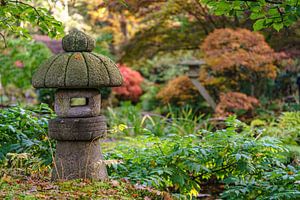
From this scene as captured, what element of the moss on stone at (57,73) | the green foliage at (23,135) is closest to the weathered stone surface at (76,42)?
the moss on stone at (57,73)

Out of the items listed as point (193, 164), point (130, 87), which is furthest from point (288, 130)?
point (130, 87)

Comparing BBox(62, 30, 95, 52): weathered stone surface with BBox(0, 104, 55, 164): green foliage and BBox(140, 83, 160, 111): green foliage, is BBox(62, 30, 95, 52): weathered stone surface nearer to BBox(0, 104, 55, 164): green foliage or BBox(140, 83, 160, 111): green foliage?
BBox(0, 104, 55, 164): green foliage

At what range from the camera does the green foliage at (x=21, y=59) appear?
1067 cm

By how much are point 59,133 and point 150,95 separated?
9319 millimetres

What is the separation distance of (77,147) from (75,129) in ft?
0.61

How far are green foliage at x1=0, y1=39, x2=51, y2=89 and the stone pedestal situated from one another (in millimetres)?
7044

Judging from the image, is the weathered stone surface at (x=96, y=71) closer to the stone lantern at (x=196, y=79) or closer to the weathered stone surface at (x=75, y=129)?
the weathered stone surface at (x=75, y=129)

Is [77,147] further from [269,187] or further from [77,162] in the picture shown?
[269,187]

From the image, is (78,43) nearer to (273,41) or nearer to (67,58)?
(67,58)

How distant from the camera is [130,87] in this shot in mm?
13773

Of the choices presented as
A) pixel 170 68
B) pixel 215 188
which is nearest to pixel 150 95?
pixel 170 68

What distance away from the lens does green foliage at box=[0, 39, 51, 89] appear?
10673mm

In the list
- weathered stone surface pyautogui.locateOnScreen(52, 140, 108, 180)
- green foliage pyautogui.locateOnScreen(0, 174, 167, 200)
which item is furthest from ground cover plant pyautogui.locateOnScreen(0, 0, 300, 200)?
weathered stone surface pyautogui.locateOnScreen(52, 140, 108, 180)

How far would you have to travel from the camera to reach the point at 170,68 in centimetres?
1586
